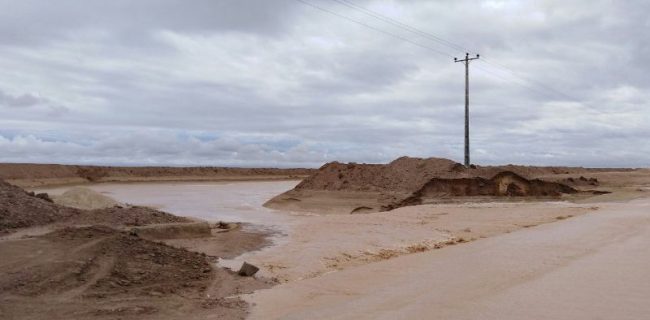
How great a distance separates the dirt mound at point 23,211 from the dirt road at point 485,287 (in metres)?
6.13

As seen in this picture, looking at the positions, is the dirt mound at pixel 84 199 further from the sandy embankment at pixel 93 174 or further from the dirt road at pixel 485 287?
the sandy embankment at pixel 93 174

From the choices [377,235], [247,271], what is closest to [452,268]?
[247,271]

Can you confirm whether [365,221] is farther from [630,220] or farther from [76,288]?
[76,288]

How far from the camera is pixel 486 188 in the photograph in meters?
31.2

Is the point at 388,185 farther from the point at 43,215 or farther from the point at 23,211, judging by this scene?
the point at 23,211

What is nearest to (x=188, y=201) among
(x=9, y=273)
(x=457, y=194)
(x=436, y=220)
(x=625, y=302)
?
(x=457, y=194)

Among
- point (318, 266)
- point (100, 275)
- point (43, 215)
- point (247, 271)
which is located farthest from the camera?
point (43, 215)

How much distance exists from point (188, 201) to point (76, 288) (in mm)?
23781

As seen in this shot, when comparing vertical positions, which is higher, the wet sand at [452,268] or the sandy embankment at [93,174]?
the sandy embankment at [93,174]

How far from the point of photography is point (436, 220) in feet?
64.1

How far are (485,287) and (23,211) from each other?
942 cm

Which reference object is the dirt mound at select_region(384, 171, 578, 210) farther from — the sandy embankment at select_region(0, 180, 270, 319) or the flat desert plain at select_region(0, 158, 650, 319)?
the sandy embankment at select_region(0, 180, 270, 319)

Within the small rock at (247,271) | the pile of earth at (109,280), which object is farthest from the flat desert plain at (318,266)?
the small rock at (247,271)

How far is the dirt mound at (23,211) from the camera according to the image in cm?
1183
